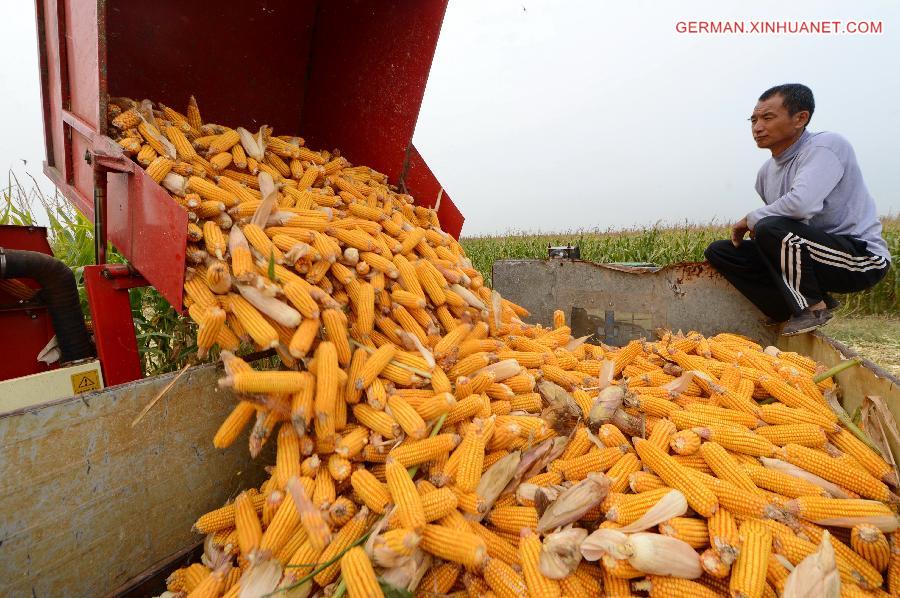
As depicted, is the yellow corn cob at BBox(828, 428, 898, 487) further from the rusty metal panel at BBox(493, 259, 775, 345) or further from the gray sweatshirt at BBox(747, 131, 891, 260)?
the gray sweatshirt at BBox(747, 131, 891, 260)

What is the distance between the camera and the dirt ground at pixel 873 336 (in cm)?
686

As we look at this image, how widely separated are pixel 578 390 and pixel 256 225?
198 centimetres

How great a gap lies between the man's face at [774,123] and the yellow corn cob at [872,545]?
3644 millimetres

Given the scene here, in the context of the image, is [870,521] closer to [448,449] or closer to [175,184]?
[448,449]

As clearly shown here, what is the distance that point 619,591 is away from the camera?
65.7 inches

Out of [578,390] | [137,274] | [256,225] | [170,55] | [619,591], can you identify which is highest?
[170,55]

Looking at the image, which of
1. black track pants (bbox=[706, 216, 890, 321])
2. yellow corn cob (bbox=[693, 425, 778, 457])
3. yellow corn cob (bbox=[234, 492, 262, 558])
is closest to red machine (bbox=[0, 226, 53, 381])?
yellow corn cob (bbox=[234, 492, 262, 558])

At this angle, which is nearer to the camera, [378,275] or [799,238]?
[378,275]

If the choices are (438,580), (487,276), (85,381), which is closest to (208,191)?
(85,381)

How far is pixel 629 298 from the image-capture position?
4.35m

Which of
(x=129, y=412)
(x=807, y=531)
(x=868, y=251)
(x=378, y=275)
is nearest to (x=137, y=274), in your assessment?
(x=129, y=412)

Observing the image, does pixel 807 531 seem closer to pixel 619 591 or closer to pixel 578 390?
pixel 619 591

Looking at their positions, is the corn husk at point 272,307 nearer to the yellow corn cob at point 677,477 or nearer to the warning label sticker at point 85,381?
the warning label sticker at point 85,381

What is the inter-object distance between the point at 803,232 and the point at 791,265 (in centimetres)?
31
